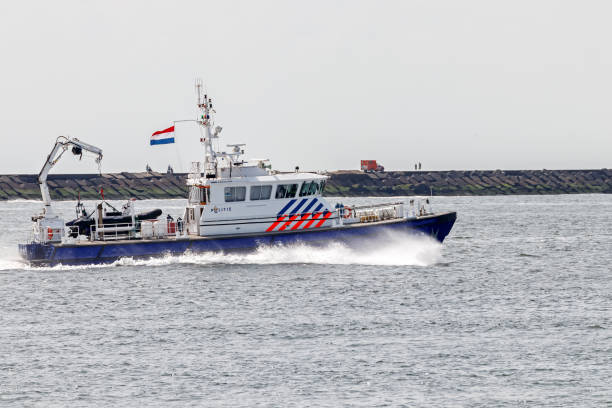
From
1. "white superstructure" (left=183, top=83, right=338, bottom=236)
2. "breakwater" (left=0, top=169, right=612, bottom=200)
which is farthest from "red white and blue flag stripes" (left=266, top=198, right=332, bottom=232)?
"breakwater" (left=0, top=169, right=612, bottom=200)

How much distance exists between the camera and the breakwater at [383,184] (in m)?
130

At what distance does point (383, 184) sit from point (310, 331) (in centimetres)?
10906

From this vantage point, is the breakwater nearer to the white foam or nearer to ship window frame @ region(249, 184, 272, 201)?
Result: the white foam

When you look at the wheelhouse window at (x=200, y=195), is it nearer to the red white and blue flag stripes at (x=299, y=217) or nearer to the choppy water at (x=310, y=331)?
the choppy water at (x=310, y=331)

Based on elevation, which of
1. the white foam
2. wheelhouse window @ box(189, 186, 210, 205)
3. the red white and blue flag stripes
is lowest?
the white foam

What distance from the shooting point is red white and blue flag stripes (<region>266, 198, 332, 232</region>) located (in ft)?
112

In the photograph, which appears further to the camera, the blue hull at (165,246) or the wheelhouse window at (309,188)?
the wheelhouse window at (309,188)

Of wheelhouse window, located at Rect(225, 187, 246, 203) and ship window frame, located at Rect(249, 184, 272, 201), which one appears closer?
wheelhouse window, located at Rect(225, 187, 246, 203)

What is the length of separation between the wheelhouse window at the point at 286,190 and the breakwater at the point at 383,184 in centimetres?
9055

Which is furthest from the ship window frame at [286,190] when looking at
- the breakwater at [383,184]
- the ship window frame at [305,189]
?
the breakwater at [383,184]

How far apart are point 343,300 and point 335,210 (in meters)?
7.61

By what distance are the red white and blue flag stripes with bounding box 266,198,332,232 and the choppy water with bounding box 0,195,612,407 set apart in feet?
3.49

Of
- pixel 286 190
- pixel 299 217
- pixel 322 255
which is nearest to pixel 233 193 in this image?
pixel 286 190

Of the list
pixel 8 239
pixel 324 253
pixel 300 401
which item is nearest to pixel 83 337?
pixel 300 401
